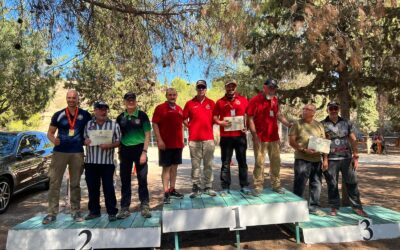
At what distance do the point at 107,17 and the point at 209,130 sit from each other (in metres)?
2.65

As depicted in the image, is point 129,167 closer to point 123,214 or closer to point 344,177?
point 123,214

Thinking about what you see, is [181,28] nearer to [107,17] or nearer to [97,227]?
[107,17]

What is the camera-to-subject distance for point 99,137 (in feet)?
17.9

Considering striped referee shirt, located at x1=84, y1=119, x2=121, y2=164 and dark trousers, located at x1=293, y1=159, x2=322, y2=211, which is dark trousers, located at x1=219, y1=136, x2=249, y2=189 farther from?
striped referee shirt, located at x1=84, y1=119, x2=121, y2=164

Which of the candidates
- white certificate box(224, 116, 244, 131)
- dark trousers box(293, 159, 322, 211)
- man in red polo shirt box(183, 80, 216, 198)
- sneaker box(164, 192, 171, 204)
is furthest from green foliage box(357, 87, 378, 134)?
sneaker box(164, 192, 171, 204)

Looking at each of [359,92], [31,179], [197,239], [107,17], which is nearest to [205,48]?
[107,17]

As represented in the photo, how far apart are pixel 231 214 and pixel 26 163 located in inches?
221

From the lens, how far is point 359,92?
8.14 m

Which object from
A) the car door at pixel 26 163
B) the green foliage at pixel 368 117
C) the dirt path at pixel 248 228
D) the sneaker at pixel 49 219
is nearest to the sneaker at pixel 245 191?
the dirt path at pixel 248 228

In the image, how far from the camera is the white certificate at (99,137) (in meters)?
5.43

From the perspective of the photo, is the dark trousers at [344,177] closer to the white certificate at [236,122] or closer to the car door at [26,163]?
the white certificate at [236,122]

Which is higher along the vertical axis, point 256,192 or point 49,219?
point 256,192

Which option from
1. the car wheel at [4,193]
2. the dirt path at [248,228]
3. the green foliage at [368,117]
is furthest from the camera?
the green foliage at [368,117]

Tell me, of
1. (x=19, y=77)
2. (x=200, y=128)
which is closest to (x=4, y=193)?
(x=200, y=128)
